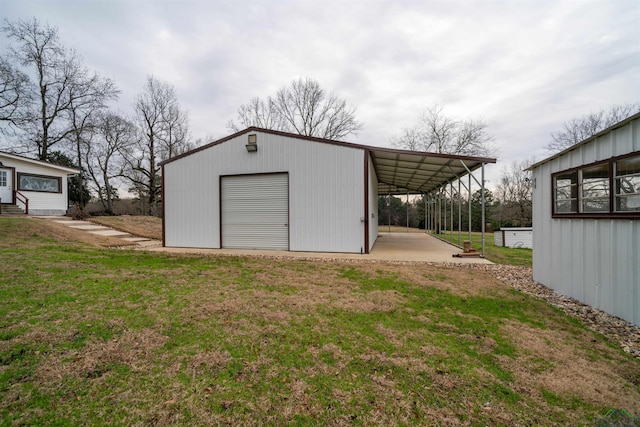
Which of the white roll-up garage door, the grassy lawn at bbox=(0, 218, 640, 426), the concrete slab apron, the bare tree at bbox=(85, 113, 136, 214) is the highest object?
the bare tree at bbox=(85, 113, 136, 214)

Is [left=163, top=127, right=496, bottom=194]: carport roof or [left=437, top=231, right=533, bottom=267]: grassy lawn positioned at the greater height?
[left=163, top=127, right=496, bottom=194]: carport roof

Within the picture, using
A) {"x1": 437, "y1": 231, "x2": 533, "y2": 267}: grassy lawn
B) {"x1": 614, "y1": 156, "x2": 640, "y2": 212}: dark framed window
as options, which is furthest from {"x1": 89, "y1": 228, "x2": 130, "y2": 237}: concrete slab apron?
{"x1": 614, "y1": 156, "x2": 640, "y2": 212}: dark framed window

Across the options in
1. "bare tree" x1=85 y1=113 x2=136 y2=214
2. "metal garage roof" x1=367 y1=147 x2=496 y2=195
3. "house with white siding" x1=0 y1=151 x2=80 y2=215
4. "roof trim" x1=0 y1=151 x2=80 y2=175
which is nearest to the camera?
"metal garage roof" x1=367 y1=147 x2=496 y2=195

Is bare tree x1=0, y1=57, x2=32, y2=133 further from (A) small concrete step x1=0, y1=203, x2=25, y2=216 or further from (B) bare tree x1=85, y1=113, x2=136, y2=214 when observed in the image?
(A) small concrete step x1=0, y1=203, x2=25, y2=216

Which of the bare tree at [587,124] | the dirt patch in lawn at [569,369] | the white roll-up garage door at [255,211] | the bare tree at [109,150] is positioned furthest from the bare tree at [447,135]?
the bare tree at [109,150]

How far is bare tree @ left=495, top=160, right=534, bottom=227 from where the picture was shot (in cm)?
2542

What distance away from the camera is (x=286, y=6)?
9258 millimetres

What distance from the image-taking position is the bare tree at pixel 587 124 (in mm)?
21641

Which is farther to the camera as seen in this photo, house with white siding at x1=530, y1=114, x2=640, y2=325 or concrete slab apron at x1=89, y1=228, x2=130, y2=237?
concrete slab apron at x1=89, y1=228, x2=130, y2=237

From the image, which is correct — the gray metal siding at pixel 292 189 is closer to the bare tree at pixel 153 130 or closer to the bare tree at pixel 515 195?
the bare tree at pixel 153 130

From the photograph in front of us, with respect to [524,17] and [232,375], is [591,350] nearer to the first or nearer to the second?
[232,375]

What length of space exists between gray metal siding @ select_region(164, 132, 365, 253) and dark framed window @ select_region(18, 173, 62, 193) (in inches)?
409

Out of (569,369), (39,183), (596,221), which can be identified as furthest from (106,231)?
(596,221)

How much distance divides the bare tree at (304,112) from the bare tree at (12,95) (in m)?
14.5
